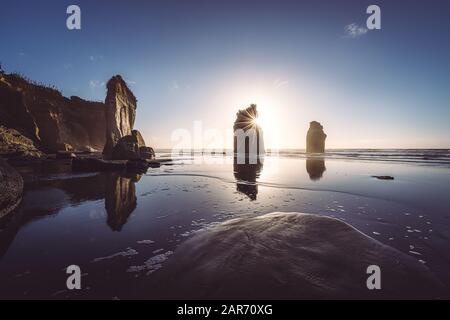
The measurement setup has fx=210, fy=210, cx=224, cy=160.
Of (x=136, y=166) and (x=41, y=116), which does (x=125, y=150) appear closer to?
(x=136, y=166)

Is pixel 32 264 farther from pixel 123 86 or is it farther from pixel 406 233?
pixel 123 86

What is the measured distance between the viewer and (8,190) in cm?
766

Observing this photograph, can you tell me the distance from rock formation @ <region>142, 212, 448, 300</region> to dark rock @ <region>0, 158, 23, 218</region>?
22.7 ft

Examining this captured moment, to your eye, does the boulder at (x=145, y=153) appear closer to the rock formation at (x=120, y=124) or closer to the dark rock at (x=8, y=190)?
the rock formation at (x=120, y=124)

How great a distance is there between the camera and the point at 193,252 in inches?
181

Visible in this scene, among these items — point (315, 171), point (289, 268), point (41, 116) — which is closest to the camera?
point (289, 268)

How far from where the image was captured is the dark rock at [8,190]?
7202 millimetres

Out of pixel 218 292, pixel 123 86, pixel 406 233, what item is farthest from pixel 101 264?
pixel 123 86

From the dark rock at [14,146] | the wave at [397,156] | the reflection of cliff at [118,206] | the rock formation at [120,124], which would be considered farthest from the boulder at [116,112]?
the reflection of cliff at [118,206]

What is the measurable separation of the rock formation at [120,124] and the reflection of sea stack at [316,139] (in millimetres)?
68167

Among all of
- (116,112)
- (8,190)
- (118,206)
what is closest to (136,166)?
(118,206)

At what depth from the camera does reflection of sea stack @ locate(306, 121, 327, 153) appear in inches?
3540

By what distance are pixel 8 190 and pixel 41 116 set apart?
5622cm

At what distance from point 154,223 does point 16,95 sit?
53848 millimetres
